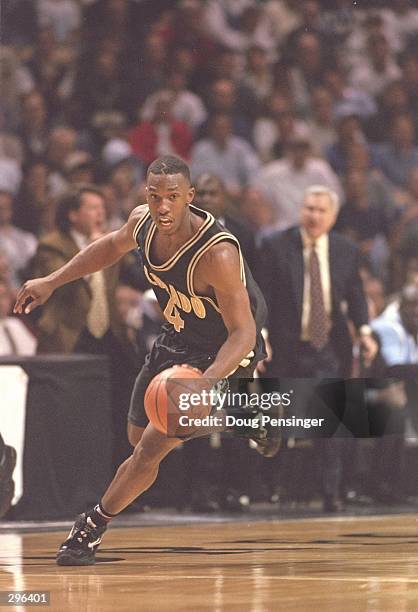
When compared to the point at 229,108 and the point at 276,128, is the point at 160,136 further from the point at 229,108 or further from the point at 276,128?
the point at 276,128

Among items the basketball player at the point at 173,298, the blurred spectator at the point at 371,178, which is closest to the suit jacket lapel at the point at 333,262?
the basketball player at the point at 173,298

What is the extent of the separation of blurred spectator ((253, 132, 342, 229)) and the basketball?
3.88 metres

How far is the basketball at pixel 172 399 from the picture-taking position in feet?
14.9

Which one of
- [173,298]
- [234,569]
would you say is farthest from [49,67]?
[234,569]

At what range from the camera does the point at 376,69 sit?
9883mm

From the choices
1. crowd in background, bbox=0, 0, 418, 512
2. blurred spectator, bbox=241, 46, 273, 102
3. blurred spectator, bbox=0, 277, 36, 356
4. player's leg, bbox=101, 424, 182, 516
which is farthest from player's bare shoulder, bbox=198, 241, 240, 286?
blurred spectator, bbox=241, 46, 273, 102

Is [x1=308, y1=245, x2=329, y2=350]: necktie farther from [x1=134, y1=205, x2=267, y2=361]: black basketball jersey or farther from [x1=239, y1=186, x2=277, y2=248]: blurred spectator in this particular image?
[x1=134, y1=205, x2=267, y2=361]: black basketball jersey

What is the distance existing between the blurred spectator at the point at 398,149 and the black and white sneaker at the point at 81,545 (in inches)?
199

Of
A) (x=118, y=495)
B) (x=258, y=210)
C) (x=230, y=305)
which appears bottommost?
(x=118, y=495)

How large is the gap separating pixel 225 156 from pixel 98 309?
2.39m

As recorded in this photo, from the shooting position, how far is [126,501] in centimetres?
484

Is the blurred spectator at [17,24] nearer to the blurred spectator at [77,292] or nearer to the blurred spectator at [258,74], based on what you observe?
the blurred spectator at [258,74]

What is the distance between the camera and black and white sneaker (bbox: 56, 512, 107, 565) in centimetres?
Result: 482

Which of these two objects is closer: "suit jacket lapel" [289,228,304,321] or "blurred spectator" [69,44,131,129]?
"suit jacket lapel" [289,228,304,321]
